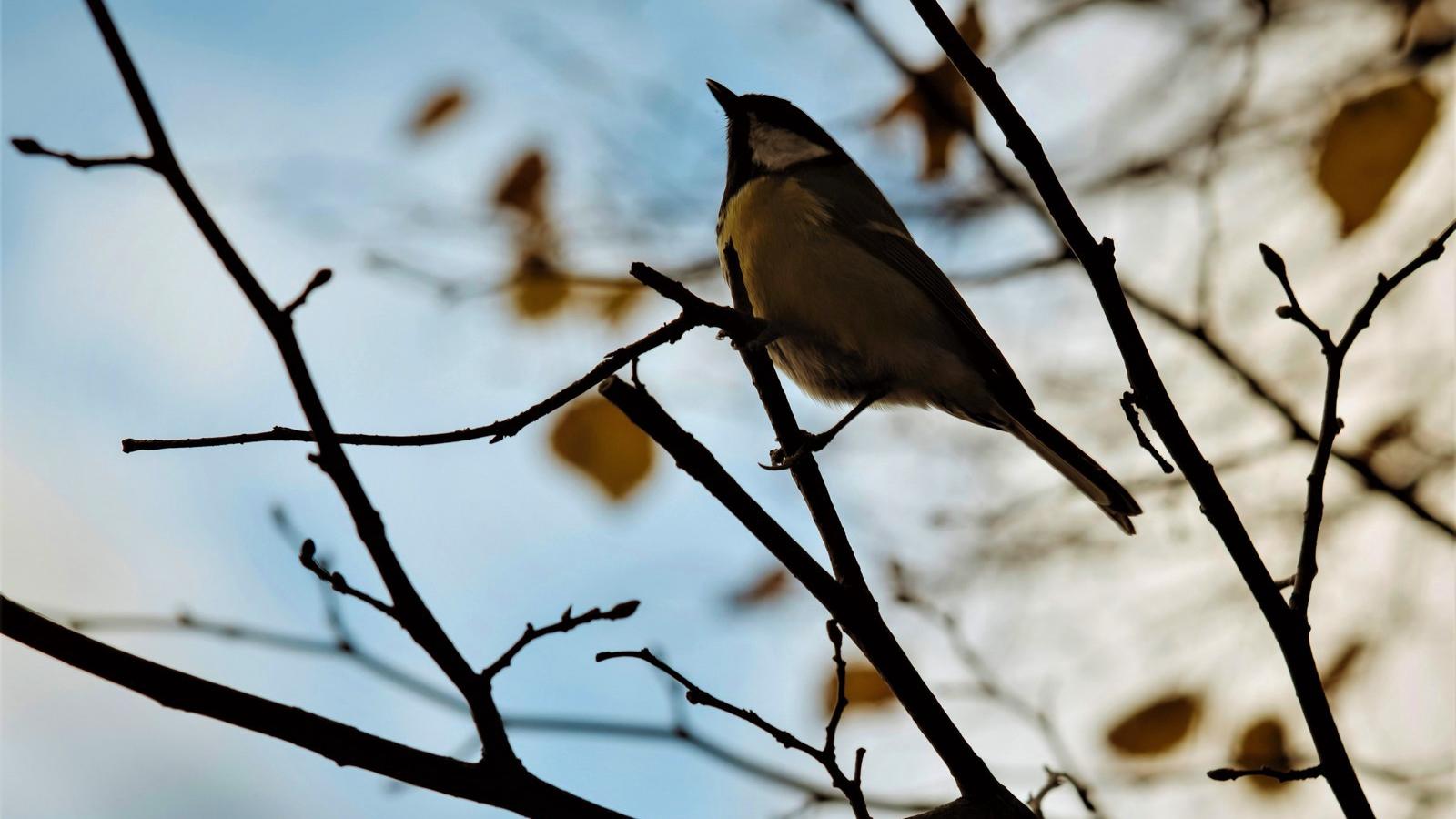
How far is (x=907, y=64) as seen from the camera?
4086 millimetres

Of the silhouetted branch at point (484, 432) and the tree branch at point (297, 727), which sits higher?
the silhouetted branch at point (484, 432)

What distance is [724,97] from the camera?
4695 mm

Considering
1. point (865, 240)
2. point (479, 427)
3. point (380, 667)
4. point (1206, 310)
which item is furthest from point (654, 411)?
point (1206, 310)

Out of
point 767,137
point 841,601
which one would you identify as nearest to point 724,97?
point 767,137

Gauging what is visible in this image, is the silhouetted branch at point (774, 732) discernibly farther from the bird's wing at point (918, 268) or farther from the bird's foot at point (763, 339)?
the bird's wing at point (918, 268)

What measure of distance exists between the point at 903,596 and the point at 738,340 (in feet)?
3.49

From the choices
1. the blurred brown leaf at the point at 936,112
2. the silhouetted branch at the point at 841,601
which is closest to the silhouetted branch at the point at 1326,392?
the silhouetted branch at the point at 841,601

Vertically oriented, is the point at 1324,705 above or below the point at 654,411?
below

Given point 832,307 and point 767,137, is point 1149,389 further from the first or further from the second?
point 767,137

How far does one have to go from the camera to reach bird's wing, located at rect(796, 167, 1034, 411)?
377 centimetres

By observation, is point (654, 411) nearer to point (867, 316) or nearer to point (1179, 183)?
point (867, 316)

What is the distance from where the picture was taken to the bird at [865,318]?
3568mm

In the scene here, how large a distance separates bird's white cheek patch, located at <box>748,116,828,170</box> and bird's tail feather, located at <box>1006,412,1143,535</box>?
1383 mm

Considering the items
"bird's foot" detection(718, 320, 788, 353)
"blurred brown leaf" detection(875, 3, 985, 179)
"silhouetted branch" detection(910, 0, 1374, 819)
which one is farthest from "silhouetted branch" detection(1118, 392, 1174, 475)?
"blurred brown leaf" detection(875, 3, 985, 179)
